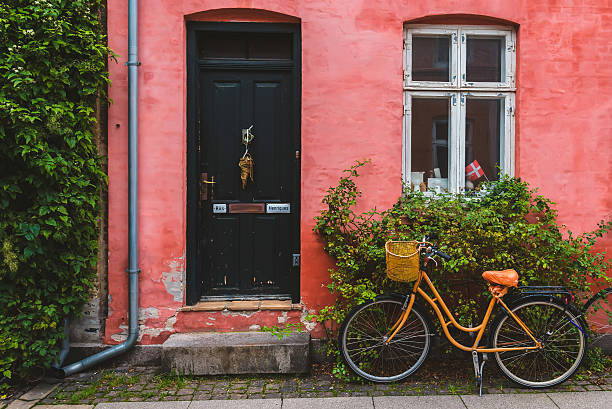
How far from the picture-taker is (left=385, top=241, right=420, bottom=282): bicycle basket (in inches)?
158

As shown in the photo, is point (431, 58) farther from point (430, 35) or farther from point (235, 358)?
point (235, 358)

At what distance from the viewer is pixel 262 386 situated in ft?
14.1

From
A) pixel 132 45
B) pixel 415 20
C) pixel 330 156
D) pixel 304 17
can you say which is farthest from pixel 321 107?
pixel 132 45

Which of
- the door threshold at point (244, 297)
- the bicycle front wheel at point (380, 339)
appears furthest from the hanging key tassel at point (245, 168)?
the bicycle front wheel at point (380, 339)

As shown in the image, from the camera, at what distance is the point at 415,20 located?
5.02m

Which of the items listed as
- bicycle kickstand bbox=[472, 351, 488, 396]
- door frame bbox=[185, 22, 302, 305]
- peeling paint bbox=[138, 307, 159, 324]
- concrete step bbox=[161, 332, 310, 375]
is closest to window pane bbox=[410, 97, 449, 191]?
door frame bbox=[185, 22, 302, 305]

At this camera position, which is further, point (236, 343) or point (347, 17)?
point (347, 17)

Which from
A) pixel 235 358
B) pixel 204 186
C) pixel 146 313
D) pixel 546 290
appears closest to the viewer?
pixel 546 290

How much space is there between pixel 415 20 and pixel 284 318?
3456 millimetres

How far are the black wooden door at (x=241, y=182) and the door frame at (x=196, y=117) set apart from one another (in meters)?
0.09

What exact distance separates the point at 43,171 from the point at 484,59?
4.61 meters

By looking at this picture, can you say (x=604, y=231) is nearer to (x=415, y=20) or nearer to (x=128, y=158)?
(x=415, y=20)

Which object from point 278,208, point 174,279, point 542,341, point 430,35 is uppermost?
point 430,35

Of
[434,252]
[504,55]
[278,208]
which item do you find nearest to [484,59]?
[504,55]
